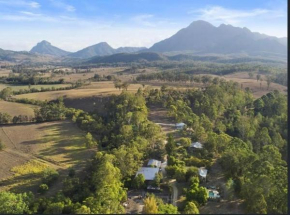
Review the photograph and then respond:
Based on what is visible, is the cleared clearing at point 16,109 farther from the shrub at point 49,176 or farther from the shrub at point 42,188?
the shrub at point 42,188

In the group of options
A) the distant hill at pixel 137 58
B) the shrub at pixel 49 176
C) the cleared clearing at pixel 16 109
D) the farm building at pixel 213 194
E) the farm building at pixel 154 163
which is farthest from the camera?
the distant hill at pixel 137 58

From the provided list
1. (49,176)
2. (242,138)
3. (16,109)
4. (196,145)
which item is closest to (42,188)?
(49,176)

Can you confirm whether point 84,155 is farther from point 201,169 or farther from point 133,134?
point 201,169

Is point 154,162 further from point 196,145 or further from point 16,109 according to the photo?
point 16,109

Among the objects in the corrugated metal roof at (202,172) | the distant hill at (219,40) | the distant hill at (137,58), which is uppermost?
the distant hill at (219,40)

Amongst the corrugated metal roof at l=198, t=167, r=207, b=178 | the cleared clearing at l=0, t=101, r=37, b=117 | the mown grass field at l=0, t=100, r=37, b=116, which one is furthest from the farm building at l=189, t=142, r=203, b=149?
the mown grass field at l=0, t=100, r=37, b=116

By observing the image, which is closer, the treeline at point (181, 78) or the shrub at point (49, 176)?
the shrub at point (49, 176)

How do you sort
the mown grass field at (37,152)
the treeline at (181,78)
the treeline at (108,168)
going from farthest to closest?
1. the treeline at (181,78)
2. the mown grass field at (37,152)
3. the treeline at (108,168)

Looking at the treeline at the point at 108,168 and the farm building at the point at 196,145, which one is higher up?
the treeline at the point at 108,168

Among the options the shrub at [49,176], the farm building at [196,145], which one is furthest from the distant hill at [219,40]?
the shrub at [49,176]
